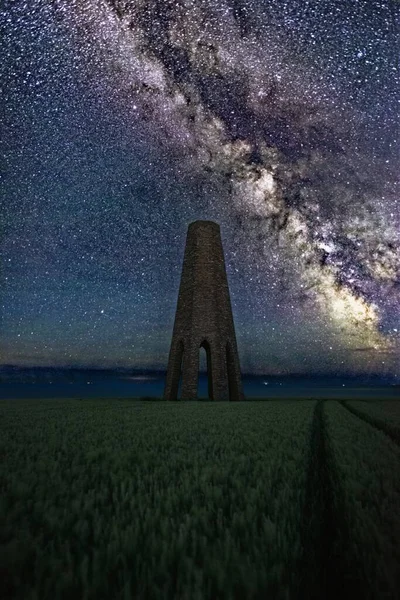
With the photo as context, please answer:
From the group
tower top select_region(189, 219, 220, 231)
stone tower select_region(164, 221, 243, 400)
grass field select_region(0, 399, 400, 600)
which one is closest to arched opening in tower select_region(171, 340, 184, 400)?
stone tower select_region(164, 221, 243, 400)

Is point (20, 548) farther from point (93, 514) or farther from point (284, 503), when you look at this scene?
point (284, 503)

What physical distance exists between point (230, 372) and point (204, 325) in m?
3.47

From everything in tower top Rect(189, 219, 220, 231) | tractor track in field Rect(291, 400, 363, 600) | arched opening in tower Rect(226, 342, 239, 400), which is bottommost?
tractor track in field Rect(291, 400, 363, 600)

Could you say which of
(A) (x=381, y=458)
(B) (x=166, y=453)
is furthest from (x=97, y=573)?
(A) (x=381, y=458)

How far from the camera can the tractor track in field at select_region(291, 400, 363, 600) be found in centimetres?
105

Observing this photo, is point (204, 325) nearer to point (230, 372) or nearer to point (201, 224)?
point (230, 372)

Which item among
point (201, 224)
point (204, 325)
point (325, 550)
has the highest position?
point (201, 224)

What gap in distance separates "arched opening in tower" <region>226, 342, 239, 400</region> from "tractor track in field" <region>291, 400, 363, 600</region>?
1930cm

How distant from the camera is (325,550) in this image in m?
1.34

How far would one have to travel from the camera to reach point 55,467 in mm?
2635

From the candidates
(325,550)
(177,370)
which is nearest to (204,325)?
(177,370)

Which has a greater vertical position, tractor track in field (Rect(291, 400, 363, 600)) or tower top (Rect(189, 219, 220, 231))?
tower top (Rect(189, 219, 220, 231))

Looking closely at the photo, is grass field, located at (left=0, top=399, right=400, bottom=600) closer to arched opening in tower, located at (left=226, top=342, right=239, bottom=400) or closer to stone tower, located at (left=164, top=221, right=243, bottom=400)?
stone tower, located at (left=164, top=221, right=243, bottom=400)

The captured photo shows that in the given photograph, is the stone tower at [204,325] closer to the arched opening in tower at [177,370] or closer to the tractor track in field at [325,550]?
the arched opening in tower at [177,370]
